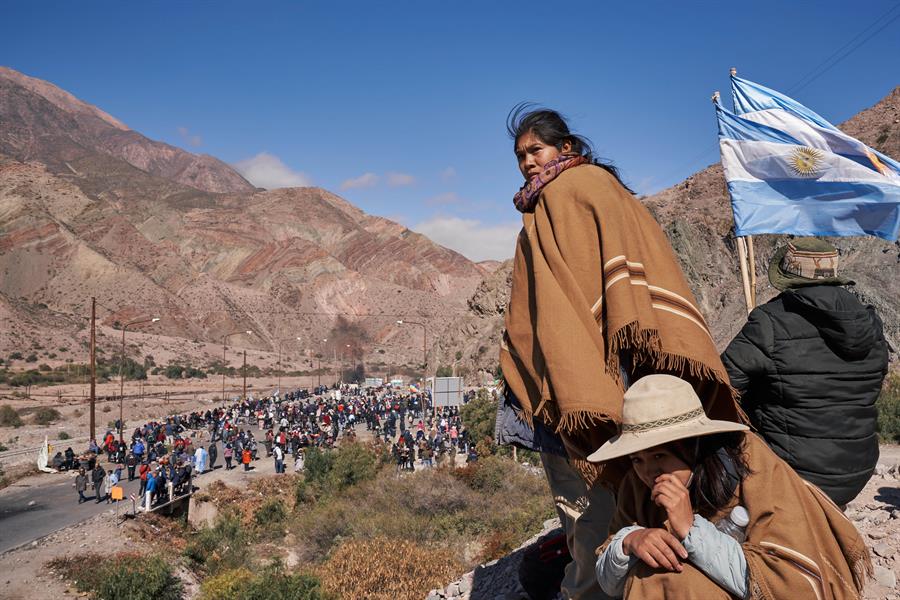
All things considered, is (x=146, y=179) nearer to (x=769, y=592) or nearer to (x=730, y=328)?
(x=730, y=328)

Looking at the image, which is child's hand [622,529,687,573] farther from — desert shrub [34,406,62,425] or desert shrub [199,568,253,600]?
desert shrub [34,406,62,425]

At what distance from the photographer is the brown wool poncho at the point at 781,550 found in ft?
6.12

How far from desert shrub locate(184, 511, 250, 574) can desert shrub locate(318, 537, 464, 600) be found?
6.15 metres

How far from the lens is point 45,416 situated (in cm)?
4438

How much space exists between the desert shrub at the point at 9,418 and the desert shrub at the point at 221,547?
30.3 metres

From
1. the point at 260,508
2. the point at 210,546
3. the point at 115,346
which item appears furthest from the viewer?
the point at 115,346

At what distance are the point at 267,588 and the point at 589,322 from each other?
8721 millimetres

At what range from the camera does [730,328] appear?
34.0 m

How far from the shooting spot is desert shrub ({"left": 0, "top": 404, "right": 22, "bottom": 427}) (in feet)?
138

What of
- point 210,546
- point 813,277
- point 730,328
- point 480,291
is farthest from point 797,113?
point 480,291

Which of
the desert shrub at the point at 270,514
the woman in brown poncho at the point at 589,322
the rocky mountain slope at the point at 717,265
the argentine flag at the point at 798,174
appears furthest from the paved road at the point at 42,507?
the rocky mountain slope at the point at 717,265

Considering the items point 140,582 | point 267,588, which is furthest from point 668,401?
point 140,582

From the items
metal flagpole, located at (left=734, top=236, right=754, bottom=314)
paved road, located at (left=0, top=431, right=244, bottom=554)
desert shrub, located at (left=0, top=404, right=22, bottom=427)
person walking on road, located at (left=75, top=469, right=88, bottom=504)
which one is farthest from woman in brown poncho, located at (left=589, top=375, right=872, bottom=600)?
desert shrub, located at (left=0, top=404, right=22, bottom=427)

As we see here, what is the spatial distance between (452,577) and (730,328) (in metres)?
27.3
